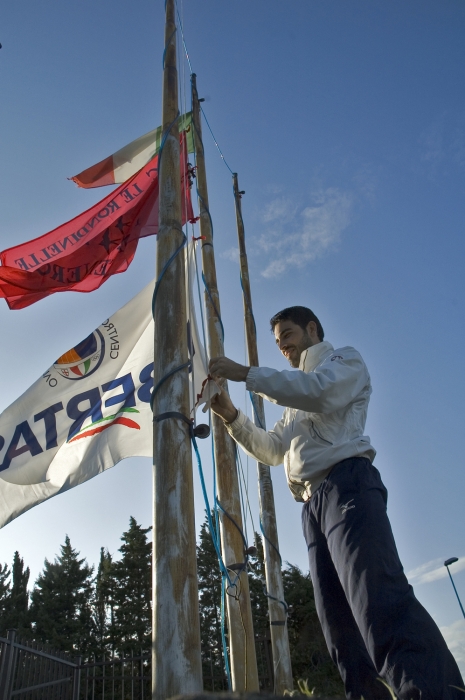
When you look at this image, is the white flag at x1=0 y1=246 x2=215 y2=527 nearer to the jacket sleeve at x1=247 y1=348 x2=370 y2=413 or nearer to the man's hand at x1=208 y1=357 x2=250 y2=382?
the man's hand at x1=208 y1=357 x2=250 y2=382

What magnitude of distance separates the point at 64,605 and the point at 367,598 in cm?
3748

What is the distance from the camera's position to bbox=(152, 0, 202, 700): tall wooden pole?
1.74m

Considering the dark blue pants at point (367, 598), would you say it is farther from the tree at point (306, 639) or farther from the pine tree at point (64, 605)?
the pine tree at point (64, 605)

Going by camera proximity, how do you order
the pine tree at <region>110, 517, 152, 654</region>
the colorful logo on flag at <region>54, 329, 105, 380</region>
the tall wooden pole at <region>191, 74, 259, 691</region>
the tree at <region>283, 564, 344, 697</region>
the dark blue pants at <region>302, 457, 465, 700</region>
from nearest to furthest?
the dark blue pants at <region>302, 457, 465, 700</region>
the tall wooden pole at <region>191, 74, 259, 691</region>
the colorful logo on flag at <region>54, 329, 105, 380</region>
the tree at <region>283, 564, 344, 697</region>
the pine tree at <region>110, 517, 152, 654</region>

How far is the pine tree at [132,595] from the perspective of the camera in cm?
2873

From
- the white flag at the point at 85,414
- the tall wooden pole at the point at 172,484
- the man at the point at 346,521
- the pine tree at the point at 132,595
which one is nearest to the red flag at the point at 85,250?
the white flag at the point at 85,414

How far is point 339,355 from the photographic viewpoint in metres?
2.75

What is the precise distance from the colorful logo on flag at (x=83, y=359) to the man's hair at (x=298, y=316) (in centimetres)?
240

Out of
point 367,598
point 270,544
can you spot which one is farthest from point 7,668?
point 367,598

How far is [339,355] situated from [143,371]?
2584 mm

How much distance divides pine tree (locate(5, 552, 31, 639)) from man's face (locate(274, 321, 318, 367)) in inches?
1226

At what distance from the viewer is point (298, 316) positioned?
3.18 metres

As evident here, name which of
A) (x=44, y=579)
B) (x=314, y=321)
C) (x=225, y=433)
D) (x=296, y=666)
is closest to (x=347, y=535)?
(x=314, y=321)

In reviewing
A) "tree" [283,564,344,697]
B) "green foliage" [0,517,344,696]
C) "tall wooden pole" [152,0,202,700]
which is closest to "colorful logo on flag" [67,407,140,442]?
"tall wooden pole" [152,0,202,700]
